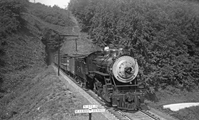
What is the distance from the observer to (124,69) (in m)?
11.5

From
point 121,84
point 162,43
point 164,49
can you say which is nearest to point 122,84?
point 121,84

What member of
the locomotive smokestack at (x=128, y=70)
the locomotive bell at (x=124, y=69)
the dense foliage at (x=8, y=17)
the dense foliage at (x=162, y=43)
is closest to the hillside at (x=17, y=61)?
the dense foliage at (x=8, y=17)

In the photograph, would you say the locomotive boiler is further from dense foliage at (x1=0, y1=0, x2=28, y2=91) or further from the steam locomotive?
dense foliage at (x1=0, y1=0, x2=28, y2=91)

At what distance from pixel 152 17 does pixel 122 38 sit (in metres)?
4.38

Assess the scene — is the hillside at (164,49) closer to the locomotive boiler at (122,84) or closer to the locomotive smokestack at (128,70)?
the locomotive boiler at (122,84)

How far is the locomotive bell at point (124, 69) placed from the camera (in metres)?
11.4

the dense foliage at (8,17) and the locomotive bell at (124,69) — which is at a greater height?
the dense foliage at (8,17)

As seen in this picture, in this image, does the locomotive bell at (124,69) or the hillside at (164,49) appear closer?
the locomotive bell at (124,69)

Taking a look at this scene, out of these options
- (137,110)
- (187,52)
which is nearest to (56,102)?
(137,110)

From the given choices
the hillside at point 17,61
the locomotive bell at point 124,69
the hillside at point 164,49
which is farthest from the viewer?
the hillside at point 17,61

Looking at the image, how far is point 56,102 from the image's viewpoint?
12352mm

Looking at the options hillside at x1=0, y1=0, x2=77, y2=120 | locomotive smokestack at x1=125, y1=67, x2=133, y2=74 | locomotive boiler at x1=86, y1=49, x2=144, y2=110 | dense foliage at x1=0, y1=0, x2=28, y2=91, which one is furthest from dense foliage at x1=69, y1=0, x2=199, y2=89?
dense foliage at x1=0, y1=0, x2=28, y2=91

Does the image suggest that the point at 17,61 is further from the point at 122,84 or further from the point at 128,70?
the point at 128,70

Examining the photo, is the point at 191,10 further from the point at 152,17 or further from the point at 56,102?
the point at 56,102
